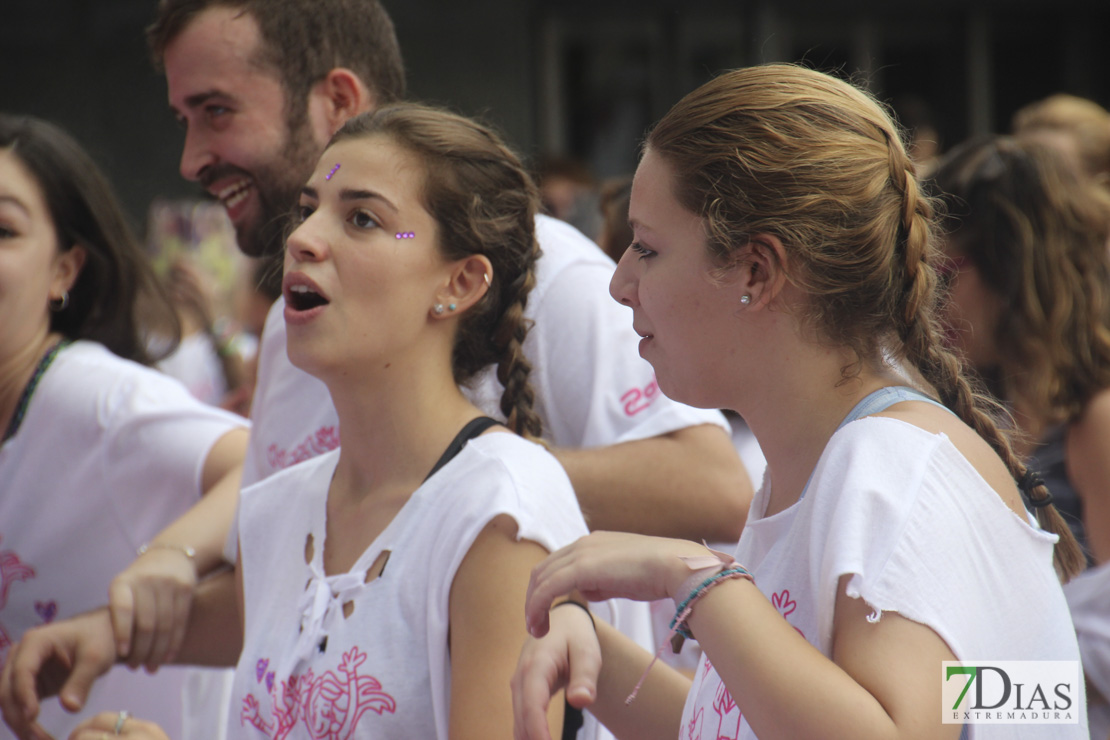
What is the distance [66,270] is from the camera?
2.87m

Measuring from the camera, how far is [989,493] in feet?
4.30

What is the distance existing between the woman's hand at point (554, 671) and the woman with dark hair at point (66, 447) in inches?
53.7

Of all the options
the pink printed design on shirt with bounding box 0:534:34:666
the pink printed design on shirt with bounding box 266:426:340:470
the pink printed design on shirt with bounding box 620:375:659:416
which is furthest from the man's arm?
the pink printed design on shirt with bounding box 0:534:34:666

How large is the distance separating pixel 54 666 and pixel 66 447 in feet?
2.28

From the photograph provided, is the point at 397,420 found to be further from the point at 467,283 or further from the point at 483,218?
the point at 483,218

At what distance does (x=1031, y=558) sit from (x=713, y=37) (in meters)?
8.35

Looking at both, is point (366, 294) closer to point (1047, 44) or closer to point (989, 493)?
point (989, 493)

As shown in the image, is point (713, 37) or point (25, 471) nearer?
point (25, 471)

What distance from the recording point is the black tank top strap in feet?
6.07

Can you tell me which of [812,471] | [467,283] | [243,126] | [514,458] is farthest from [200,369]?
[812,471]

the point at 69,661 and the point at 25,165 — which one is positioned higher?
the point at 25,165

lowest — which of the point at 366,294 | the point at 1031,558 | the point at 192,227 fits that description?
the point at 192,227

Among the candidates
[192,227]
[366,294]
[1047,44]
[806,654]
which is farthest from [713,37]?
[806,654]

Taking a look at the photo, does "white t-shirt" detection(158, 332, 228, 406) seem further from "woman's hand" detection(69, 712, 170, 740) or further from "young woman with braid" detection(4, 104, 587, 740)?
"woman's hand" detection(69, 712, 170, 740)
